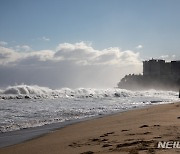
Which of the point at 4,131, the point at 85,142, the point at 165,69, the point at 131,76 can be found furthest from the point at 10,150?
the point at 131,76

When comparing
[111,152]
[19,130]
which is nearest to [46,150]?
[111,152]

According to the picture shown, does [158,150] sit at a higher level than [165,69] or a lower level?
lower

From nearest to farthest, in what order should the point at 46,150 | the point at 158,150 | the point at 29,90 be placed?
the point at 158,150 → the point at 46,150 → the point at 29,90

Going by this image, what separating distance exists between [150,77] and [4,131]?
90028mm

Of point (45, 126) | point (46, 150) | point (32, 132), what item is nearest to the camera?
point (46, 150)

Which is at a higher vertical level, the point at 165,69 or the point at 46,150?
the point at 165,69

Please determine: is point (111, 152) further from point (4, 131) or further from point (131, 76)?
point (131, 76)

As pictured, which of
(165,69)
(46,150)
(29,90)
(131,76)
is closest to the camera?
(46,150)

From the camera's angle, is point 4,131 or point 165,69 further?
point 165,69

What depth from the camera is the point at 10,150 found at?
567 centimetres

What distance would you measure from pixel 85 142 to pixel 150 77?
9210cm

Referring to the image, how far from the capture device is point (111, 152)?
15.0 ft

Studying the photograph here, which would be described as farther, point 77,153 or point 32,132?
point 32,132

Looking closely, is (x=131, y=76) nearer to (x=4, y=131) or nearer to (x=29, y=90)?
(x=29, y=90)
